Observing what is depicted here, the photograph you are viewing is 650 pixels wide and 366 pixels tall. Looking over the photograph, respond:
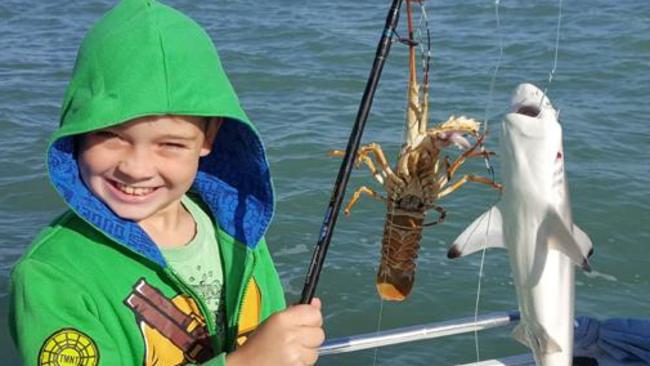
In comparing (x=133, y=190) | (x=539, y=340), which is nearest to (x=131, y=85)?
(x=133, y=190)

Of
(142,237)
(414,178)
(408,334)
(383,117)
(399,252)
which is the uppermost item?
(142,237)

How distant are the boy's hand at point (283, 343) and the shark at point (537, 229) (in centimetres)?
92

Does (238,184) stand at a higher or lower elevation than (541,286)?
higher

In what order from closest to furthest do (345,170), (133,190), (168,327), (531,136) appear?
(133,190) → (168,327) → (345,170) → (531,136)

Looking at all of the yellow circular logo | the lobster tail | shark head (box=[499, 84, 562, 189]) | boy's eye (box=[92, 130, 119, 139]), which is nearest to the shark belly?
shark head (box=[499, 84, 562, 189])

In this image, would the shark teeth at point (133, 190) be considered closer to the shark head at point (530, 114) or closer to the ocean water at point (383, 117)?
the shark head at point (530, 114)

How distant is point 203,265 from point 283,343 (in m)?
0.51

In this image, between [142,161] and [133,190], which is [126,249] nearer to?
[133,190]

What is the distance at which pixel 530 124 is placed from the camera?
9.64 ft

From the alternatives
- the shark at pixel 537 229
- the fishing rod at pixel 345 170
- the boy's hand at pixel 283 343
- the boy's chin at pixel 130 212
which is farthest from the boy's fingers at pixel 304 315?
the shark at pixel 537 229

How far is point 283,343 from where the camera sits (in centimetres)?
239

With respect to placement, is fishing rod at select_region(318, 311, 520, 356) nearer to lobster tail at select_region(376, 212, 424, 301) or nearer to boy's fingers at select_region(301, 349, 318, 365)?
lobster tail at select_region(376, 212, 424, 301)

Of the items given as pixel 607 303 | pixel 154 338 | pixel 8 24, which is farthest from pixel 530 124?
pixel 8 24

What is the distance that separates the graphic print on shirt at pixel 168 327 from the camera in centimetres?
260
